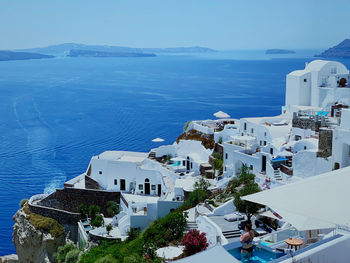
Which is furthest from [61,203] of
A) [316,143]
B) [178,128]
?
[178,128]

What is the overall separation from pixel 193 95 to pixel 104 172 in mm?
64357

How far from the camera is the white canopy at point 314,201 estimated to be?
7734 millimetres

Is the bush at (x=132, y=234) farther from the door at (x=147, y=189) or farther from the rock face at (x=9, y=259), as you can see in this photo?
the rock face at (x=9, y=259)

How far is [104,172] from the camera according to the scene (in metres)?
29.4

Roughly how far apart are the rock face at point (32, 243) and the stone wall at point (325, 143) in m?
16.7

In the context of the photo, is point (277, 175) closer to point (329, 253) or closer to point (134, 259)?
point (134, 259)

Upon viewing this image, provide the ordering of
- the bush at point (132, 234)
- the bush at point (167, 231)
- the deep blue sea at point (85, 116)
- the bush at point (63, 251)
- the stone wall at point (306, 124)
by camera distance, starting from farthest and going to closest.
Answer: the deep blue sea at point (85, 116)
the bush at point (63, 251)
the stone wall at point (306, 124)
the bush at point (132, 234)
the bush at point (167, 231)

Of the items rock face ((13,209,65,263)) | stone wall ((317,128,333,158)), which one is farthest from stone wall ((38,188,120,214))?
stone wall ((317,128,333,158))

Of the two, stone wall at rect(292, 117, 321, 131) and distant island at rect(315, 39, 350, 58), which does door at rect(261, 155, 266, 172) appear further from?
distant island at rect(315, 39, 350, 58)

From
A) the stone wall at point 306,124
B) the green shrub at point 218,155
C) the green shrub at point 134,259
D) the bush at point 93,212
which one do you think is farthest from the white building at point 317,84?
the green shrub at point 134,259

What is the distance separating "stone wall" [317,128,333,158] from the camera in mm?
19156

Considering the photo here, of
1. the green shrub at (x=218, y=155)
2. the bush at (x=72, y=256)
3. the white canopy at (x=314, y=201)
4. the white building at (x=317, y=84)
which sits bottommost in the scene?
the bush at (x=72, y=256)

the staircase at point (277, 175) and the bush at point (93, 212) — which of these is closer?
the staircase at point (277, 175)

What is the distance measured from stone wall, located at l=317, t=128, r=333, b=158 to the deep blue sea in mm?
24534
